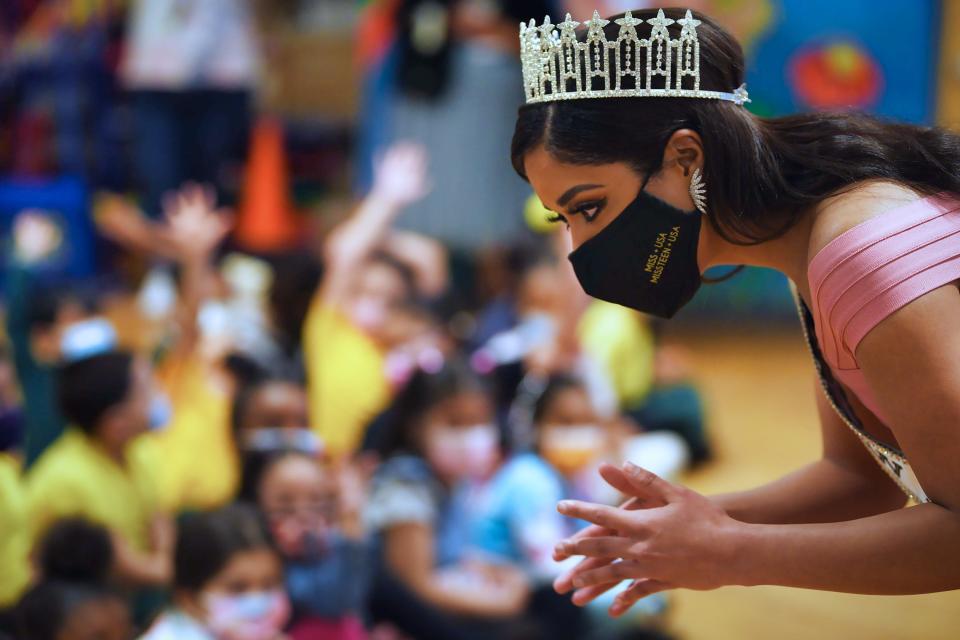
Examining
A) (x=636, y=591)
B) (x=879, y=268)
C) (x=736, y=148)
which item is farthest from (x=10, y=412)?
(x=879, y=268)

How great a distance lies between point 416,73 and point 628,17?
130 inches

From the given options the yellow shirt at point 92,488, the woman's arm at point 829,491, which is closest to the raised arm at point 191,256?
the yellow shirt at point 92,488

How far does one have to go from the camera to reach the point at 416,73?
4582 millimetres

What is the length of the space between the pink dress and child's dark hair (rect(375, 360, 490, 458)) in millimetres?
1800

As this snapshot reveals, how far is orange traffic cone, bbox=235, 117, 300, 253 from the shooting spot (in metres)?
6.36

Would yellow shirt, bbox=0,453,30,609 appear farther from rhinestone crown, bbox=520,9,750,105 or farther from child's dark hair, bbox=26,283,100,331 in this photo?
rhinestone crown, bbox=520,9,750,105

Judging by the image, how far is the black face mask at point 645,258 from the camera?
4.47ft

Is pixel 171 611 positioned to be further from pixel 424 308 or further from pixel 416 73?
pixel 416 73

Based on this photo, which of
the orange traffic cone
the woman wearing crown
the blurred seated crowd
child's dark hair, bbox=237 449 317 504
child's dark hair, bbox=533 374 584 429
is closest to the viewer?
the woman wearing crown

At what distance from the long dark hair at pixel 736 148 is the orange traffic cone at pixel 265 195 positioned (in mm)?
5077

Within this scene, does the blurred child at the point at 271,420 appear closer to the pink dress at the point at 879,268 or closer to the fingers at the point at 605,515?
the fingers at the point at 605,515

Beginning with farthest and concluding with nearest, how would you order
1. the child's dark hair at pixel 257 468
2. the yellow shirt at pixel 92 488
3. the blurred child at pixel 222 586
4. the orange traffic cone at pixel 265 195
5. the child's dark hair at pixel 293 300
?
1. the orange traffic cone at pixel 265 195
2. the child's dark hair at pixel 293 300
3. the child's dark hair at pixel 257 468
4. the yellow shirt at pixel 92 488
5. the blurred child at pixel 222 586

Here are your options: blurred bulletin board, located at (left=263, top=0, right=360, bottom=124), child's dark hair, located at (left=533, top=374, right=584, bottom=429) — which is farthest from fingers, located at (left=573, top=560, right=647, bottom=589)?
blurred bulletin board, located at (left=263, top=0, right=360, bottom=124)

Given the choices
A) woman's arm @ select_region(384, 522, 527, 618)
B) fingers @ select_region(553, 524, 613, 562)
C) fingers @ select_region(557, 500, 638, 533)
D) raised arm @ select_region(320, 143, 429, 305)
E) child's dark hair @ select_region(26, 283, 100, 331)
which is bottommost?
woman's arm @ select_region(384, 522, 527, 618)
